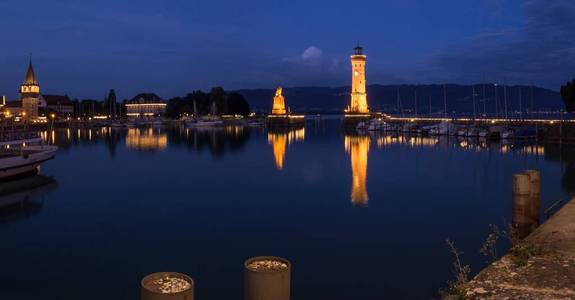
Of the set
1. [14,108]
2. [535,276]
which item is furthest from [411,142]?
[14,108]

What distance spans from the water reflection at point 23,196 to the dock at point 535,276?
56.2ft

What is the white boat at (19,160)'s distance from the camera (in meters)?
28.1

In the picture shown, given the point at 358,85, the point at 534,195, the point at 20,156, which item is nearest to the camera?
the point at 534,195

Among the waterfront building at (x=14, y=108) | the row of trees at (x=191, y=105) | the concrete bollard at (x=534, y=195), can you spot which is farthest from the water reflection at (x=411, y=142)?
the waterfront building at (x=14, y=108)

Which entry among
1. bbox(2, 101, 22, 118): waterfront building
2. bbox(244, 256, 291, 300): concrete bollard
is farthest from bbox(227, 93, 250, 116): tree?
bbox(244, 256, 291, 300): concrete bollard

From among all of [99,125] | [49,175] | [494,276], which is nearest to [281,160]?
[49,175]

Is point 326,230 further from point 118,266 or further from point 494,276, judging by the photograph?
point 494,276

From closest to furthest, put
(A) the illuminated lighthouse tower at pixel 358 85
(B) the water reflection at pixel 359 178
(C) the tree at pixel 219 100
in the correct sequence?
(B) the water reflection at pixel 359 178
(A) the illuminated lighthouse tower at pixel 358 85
(C) the tree at pixel 219 100

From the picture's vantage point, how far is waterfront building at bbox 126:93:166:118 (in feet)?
550

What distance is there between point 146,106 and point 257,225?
157629 millimetres

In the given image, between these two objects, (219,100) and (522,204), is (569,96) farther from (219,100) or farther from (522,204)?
(219,100)

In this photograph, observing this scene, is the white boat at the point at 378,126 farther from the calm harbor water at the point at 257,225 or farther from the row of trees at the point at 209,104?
the calm harbor water at the point at 257,225

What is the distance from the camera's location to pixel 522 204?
13.4 metres

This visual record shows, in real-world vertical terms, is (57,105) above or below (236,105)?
above
